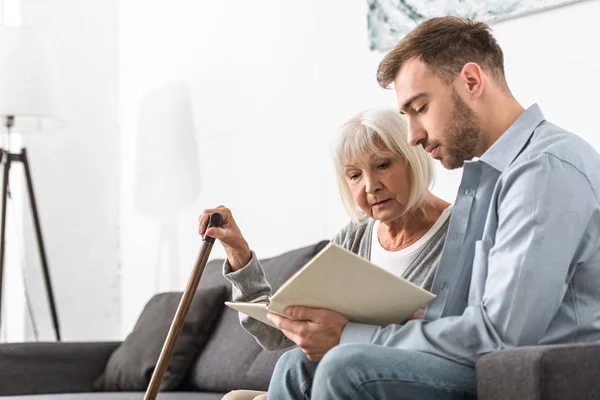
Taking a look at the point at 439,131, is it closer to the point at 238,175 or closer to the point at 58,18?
the point at 238,175

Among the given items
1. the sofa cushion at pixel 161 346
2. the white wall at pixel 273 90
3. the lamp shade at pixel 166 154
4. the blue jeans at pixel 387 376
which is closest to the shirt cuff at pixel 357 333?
the blue jeans at pixel 387 376

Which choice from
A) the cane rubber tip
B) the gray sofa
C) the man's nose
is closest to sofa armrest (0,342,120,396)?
the gray sofa

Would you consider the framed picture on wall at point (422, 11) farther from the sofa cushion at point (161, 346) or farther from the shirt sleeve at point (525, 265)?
the shirt sleeve at point (525, 265)

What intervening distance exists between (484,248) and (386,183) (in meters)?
0.59

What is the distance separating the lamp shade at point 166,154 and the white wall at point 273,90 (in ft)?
0.18

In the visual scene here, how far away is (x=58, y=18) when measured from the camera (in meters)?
4.59

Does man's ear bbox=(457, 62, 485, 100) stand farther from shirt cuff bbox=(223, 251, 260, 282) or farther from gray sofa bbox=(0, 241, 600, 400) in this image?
gray sofa bbox=(0, 241, 600, 400)

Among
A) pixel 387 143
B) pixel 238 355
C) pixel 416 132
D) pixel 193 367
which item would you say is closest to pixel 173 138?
pixel 193 367

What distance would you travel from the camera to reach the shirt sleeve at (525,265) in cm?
148

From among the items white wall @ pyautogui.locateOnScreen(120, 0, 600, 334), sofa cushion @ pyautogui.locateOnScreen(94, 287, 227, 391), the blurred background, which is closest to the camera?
white wall @ pyautogui.locateOnScreen(120, 0, 600, 334)

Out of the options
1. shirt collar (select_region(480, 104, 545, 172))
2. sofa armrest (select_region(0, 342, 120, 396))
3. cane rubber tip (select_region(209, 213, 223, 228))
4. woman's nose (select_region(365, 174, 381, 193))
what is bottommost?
sofa armrest (select_region(0, 342, 120, 396))

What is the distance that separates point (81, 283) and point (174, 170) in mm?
806

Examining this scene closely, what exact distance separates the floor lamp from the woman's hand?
6.45 ft

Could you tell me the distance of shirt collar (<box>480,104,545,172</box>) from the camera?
1671 millimetres
